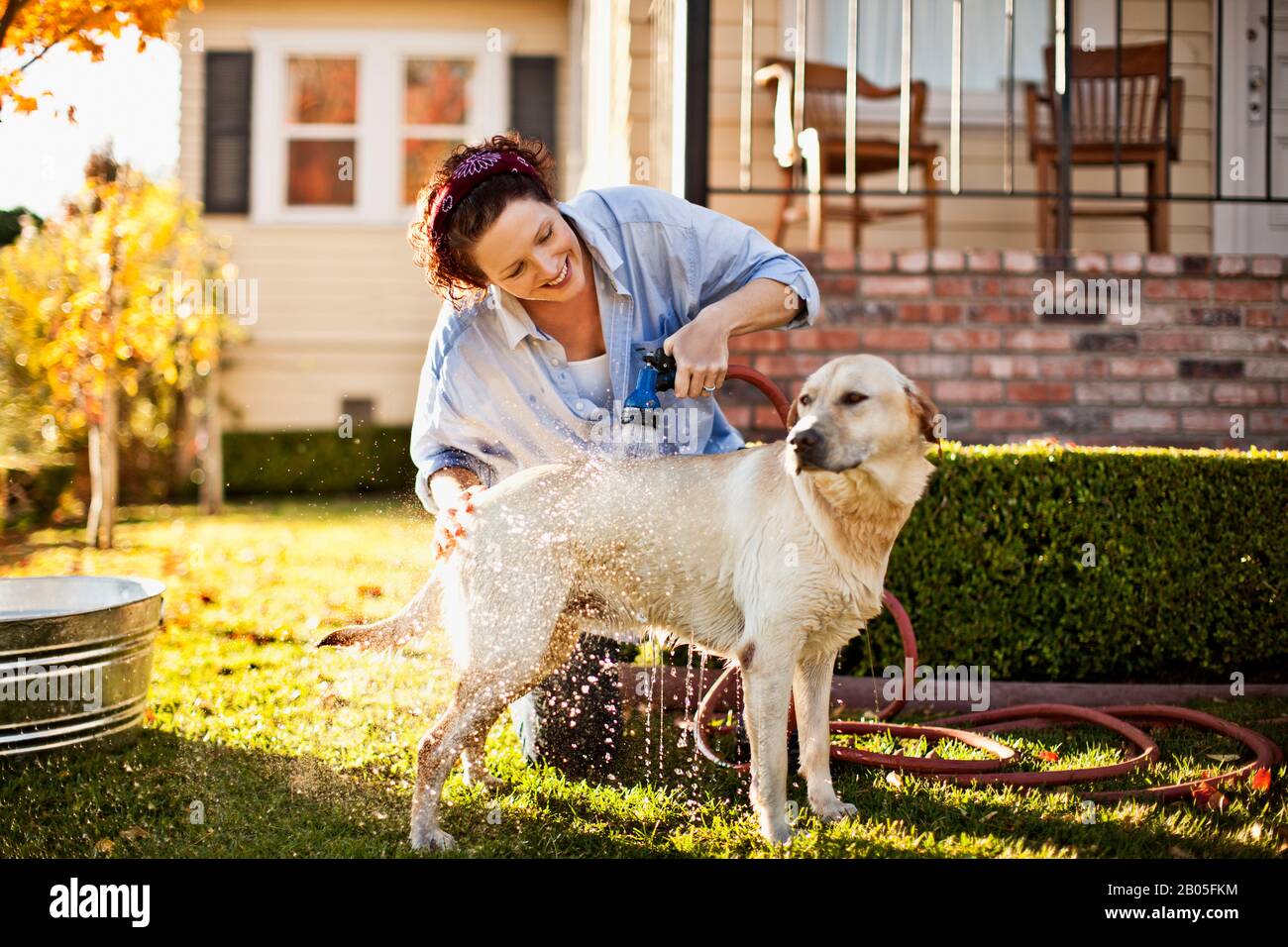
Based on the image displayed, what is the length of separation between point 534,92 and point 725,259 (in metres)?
9.81

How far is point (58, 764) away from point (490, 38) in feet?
34.5

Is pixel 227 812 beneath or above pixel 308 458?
beneath

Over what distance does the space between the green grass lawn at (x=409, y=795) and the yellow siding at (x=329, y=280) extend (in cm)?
Answer: 775

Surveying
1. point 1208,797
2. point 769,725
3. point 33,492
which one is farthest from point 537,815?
point 33,492

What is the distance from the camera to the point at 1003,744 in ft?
11.5

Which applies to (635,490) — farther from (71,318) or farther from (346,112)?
(346,112)

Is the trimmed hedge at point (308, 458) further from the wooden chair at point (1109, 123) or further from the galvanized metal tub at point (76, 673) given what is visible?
the galvanized metal tub at point (76, 673)

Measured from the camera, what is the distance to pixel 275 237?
12117 millimetres

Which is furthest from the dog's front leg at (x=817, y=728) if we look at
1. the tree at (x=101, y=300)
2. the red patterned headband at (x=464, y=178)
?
the tree at (x=101, y=300)

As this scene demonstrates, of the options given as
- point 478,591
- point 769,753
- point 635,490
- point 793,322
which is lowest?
point 769,753

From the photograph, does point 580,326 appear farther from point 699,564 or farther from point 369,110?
point 369,110

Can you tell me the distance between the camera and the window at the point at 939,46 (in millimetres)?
8141

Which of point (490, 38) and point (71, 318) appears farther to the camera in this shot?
point (490, 38)
